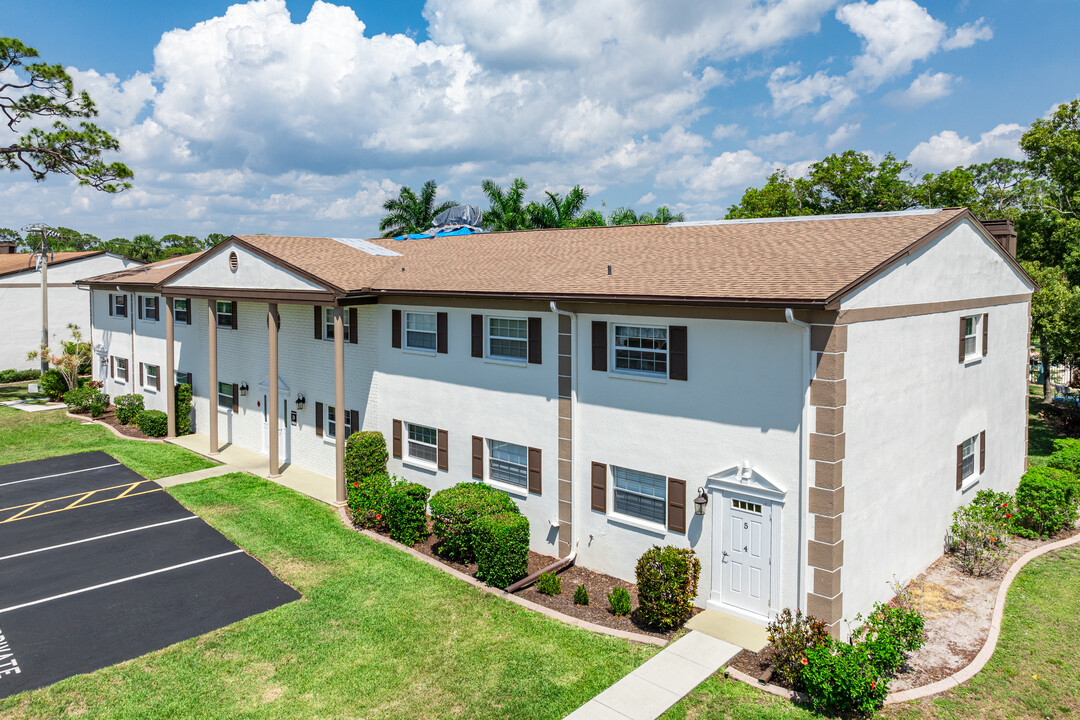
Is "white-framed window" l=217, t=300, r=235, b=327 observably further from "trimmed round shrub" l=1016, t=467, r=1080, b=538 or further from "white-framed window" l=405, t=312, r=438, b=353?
"trimmed round shrub" l=1016, t=467, r=1080, b=538

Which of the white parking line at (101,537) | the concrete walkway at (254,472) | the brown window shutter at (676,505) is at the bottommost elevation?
the white parking line at (101,537)

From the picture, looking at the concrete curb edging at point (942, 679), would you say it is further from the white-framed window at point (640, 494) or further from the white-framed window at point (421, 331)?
the white-framed window at point (421, 331)

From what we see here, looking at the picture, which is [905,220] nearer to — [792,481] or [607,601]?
[792,481]

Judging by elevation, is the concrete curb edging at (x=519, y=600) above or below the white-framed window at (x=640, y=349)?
below

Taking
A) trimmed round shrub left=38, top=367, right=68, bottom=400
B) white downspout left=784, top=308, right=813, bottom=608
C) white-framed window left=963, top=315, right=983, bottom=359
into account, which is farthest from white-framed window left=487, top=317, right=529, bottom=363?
trimmed round shrub left=38, top=367, right=68, bottom=400

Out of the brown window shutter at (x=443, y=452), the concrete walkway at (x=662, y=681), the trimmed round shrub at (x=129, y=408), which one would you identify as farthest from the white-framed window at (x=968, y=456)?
the trimmed round shrub at (x=129, y=408)

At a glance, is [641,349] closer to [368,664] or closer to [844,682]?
[844,682]

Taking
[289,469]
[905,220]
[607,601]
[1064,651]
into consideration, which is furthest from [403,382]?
[1064,651]
